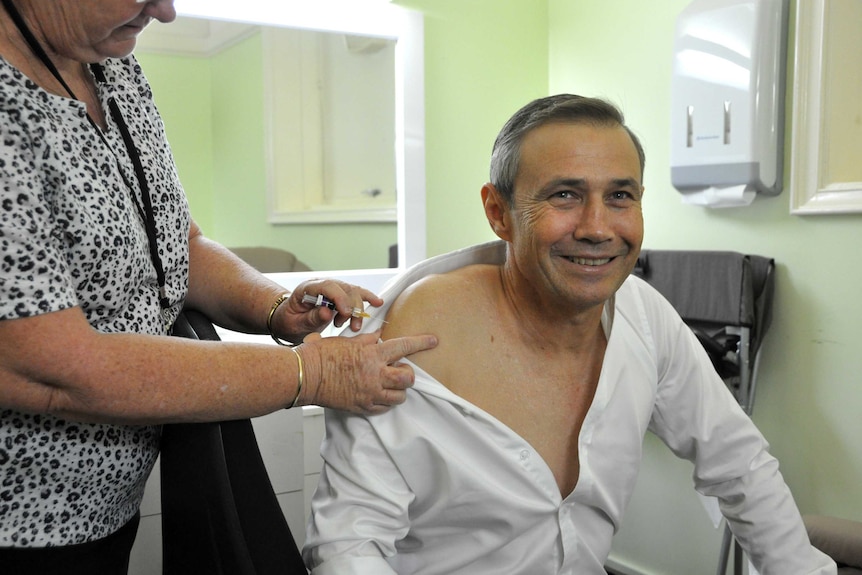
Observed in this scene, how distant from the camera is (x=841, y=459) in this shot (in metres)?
2.06

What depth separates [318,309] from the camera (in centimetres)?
114

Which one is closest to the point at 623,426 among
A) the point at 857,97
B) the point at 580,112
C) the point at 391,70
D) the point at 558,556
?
the point at 558,556

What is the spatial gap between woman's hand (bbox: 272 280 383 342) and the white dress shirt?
10 cm

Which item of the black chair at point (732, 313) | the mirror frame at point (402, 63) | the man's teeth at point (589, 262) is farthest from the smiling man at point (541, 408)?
the mirror frame at point (402, 63)

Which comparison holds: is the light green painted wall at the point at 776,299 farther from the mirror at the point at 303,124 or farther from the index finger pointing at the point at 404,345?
the index finger pointing at the point at 404,345

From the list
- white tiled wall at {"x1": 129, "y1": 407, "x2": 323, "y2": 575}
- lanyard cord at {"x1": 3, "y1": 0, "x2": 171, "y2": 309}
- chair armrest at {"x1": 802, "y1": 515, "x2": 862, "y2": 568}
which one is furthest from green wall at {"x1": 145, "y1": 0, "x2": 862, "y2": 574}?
lanyard cord at {"x1": 3, "y1": 0, "x2": 171, "y2": 309}

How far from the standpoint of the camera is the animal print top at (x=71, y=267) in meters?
0.79

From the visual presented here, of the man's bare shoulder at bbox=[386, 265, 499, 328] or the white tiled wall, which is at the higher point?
the man's bare shoulder at bbox=[386, 265, 499, 328]

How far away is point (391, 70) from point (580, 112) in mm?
1390

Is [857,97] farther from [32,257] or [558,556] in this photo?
[32,257]

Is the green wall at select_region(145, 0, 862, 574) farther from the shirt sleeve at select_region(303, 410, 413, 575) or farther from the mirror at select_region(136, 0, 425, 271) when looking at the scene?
the shirt sleeve at select_region(303, 410, 413, 575)

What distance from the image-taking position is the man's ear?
1304mm

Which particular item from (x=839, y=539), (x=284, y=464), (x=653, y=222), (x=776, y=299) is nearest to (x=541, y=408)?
(x=284, y=464)

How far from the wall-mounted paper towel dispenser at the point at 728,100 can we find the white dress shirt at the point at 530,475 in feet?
3.07
